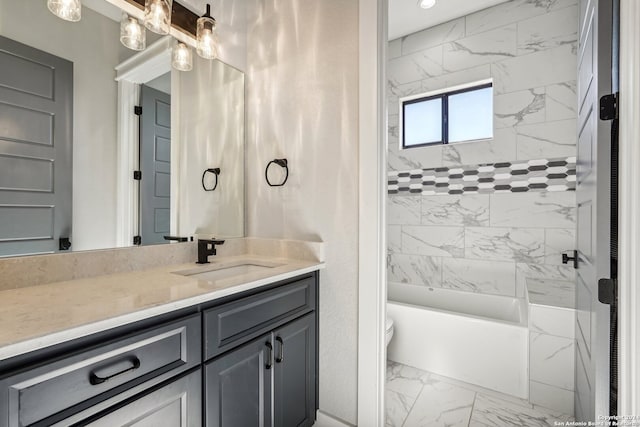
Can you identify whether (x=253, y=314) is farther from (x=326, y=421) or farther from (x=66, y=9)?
(x=66, y=9)

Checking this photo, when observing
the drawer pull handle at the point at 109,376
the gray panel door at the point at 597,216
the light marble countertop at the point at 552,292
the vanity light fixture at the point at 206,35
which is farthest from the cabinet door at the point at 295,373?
the vanity light fixture at the point at 206,35

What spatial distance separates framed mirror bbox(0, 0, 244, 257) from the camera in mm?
1058

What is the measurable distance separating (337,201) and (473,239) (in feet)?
6.24

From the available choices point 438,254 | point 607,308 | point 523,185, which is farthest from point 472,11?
point 607,308

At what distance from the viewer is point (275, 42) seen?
1792mm

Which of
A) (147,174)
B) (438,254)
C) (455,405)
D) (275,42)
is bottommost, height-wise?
(455,405)

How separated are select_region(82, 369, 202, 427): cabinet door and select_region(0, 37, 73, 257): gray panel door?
0.74 meters

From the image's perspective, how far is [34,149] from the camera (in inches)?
42.9

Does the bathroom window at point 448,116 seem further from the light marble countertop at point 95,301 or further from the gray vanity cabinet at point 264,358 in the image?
the light marble countertop at point 95,301

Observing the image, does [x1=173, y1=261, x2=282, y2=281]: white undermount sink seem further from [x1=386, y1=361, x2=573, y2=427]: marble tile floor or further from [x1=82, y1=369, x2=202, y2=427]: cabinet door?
[x1=386, y1=361, x2=573, y2=427]: marble tile floor

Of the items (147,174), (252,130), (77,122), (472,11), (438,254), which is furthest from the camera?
(438,254)

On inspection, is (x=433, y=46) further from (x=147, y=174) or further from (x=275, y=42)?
(x=147, y=174)

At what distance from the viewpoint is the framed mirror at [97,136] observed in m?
1.06

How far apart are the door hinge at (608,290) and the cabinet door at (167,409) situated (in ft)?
4.67
